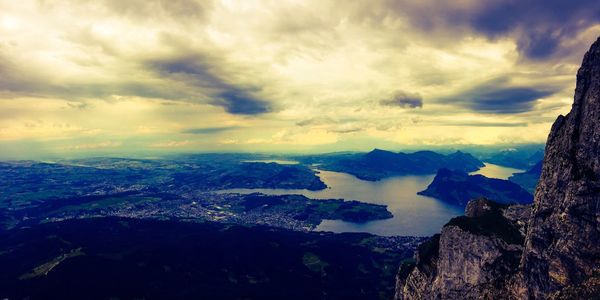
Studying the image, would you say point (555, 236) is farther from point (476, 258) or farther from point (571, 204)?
point (476, 258)

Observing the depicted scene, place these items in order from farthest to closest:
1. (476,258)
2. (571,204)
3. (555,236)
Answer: (476,258) → (555,236) → (571,204)

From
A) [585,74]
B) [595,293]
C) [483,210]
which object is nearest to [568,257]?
[595,293]

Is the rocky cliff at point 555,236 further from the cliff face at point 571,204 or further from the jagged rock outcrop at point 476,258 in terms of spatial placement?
the jagged rock outcrop at point 476,258

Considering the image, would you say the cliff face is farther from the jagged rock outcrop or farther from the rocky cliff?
the jagged rock outcrop

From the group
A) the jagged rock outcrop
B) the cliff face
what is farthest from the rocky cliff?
the jagged rock outcrop

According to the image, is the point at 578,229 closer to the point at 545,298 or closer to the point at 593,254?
the point at 593,254

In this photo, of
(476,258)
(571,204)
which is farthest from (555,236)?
(476,258)

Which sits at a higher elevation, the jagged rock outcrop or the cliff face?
the cliff face
